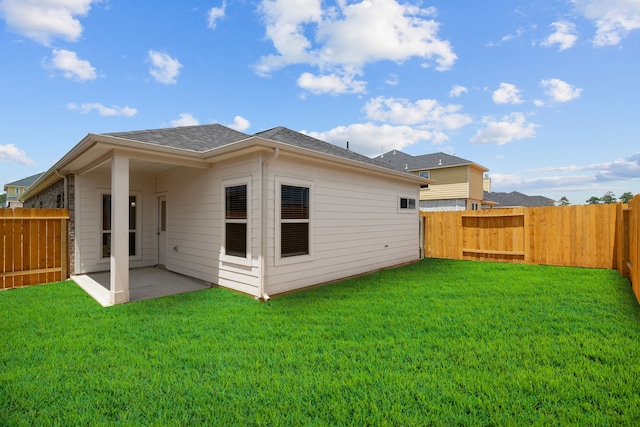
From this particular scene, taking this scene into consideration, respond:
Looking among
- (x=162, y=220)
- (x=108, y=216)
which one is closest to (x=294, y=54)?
(x=162, y=220)

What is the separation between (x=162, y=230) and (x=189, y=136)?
3.03 meters

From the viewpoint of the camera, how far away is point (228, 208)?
6.08m

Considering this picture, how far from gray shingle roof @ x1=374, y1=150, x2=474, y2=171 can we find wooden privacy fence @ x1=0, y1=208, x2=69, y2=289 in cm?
1928

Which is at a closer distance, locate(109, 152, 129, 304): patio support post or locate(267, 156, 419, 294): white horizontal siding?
locate(109, 152, 129, 304): patio support post

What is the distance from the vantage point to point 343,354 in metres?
3.19

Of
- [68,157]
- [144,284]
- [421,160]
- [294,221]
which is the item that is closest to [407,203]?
[294,221]

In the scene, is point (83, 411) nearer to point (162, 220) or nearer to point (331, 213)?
point (331, 213)

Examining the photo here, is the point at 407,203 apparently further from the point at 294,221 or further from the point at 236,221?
the point at 236,221

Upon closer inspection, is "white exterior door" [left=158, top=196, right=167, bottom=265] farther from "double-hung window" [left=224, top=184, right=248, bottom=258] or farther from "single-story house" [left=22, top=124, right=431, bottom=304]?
"double-hung window" [left=224, top=184, right=248, bottom=258]

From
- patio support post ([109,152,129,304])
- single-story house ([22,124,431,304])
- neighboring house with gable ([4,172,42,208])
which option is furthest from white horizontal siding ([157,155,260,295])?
neighboring house with gable ([4,172,42,208])

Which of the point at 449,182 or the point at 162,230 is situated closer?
the point at 162,230

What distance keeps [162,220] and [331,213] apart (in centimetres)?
507

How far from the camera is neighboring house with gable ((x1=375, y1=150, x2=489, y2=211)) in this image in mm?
22484

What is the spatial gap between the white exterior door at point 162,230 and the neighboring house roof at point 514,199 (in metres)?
32.7
